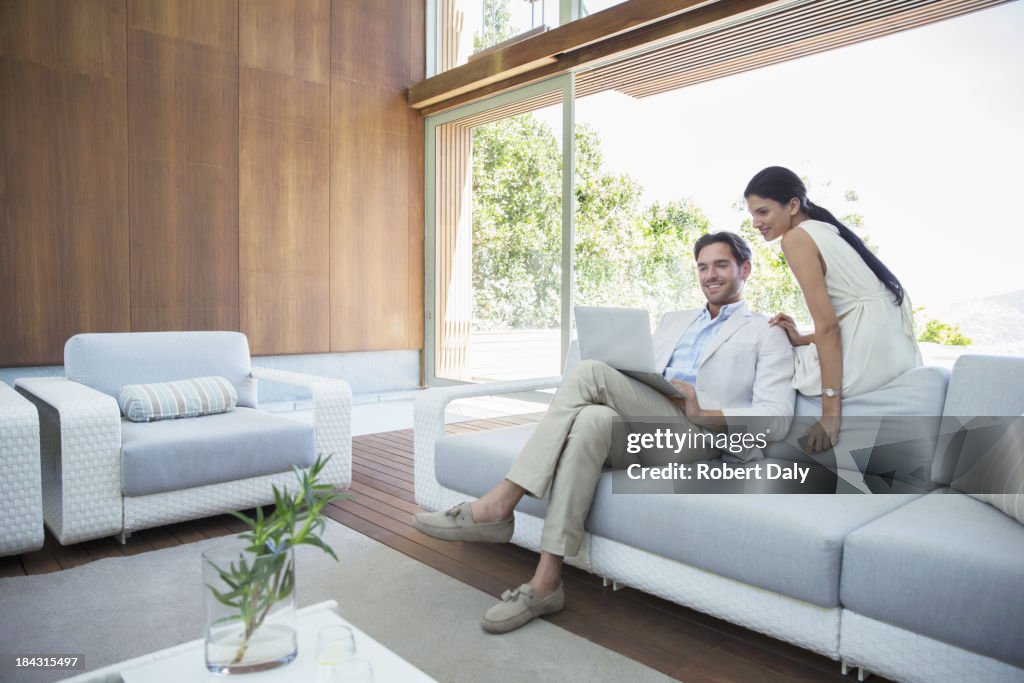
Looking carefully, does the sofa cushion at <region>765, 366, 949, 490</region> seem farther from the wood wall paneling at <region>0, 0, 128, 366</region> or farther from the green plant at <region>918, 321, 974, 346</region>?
the wood wall paneling at <region>0, 0, 128, 366</region>

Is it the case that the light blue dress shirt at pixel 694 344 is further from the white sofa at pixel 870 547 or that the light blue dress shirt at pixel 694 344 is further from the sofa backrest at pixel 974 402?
the sofa backrest at pixel 974 402

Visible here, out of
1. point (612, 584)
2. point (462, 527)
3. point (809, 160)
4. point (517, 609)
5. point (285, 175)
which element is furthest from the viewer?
point (285, 175)

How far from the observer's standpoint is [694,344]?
244 cm

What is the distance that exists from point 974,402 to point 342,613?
71.8 inches

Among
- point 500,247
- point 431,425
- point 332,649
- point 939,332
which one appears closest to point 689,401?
point 431,425

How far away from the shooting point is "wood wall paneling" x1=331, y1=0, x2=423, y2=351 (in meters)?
5.90

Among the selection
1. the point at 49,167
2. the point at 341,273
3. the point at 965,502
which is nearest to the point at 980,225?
the point at 965,502

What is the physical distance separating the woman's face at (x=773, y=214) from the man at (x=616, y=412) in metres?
0.14

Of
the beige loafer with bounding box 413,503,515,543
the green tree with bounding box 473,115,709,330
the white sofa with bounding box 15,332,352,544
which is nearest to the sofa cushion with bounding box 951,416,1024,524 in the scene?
the beige loafer with bounding box 413,503,515,543

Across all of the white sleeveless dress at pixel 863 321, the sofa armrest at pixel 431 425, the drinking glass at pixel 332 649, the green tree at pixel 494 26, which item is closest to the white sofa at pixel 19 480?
the sofa armrest at pixel 431 425

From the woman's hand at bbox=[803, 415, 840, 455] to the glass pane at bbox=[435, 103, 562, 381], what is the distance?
3.35m

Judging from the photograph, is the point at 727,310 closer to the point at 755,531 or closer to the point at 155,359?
the point at 755,531

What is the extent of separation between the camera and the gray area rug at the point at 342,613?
167cm

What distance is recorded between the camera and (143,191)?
484 centimetres
